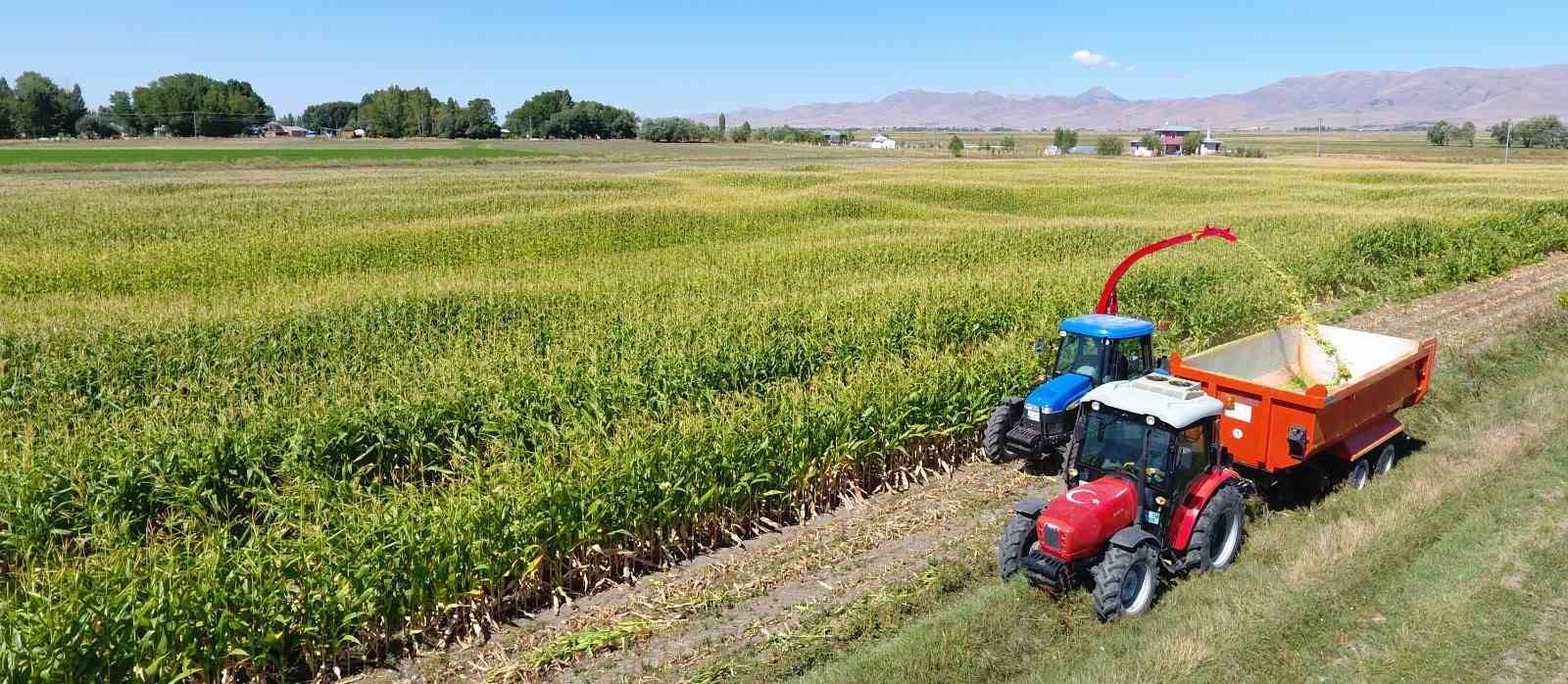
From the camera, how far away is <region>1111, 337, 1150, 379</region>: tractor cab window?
10562 millimetres

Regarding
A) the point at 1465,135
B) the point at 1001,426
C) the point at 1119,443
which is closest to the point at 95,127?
the point at 1001,426

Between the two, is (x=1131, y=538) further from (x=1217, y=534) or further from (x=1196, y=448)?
(x=1217, y=534)

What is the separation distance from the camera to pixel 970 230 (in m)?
30.4

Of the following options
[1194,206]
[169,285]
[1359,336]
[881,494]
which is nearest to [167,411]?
[881,494]

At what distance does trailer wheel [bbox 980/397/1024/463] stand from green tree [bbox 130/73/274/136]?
14096 cm

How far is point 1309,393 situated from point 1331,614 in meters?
2.36

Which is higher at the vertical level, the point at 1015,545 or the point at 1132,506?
the point at 1132,506

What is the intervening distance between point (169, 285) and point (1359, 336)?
77.5 ft

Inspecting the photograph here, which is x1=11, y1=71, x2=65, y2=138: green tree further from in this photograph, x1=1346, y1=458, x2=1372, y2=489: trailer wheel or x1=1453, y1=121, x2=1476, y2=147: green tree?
x1=1453, y1=121, x2=1476, y2=147: green tree

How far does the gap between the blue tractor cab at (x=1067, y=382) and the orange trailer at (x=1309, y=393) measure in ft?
1.89

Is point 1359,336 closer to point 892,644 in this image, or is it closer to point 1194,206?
point 892,644

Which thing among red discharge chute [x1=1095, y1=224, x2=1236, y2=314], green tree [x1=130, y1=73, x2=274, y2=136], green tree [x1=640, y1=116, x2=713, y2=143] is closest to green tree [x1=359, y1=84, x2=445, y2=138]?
green tree [x1=130, y1=73, x2=274, y2=136]

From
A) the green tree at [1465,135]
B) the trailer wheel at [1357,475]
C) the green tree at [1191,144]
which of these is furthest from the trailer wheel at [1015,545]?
the green tree at [1465,135]

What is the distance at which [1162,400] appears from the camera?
7.73m
